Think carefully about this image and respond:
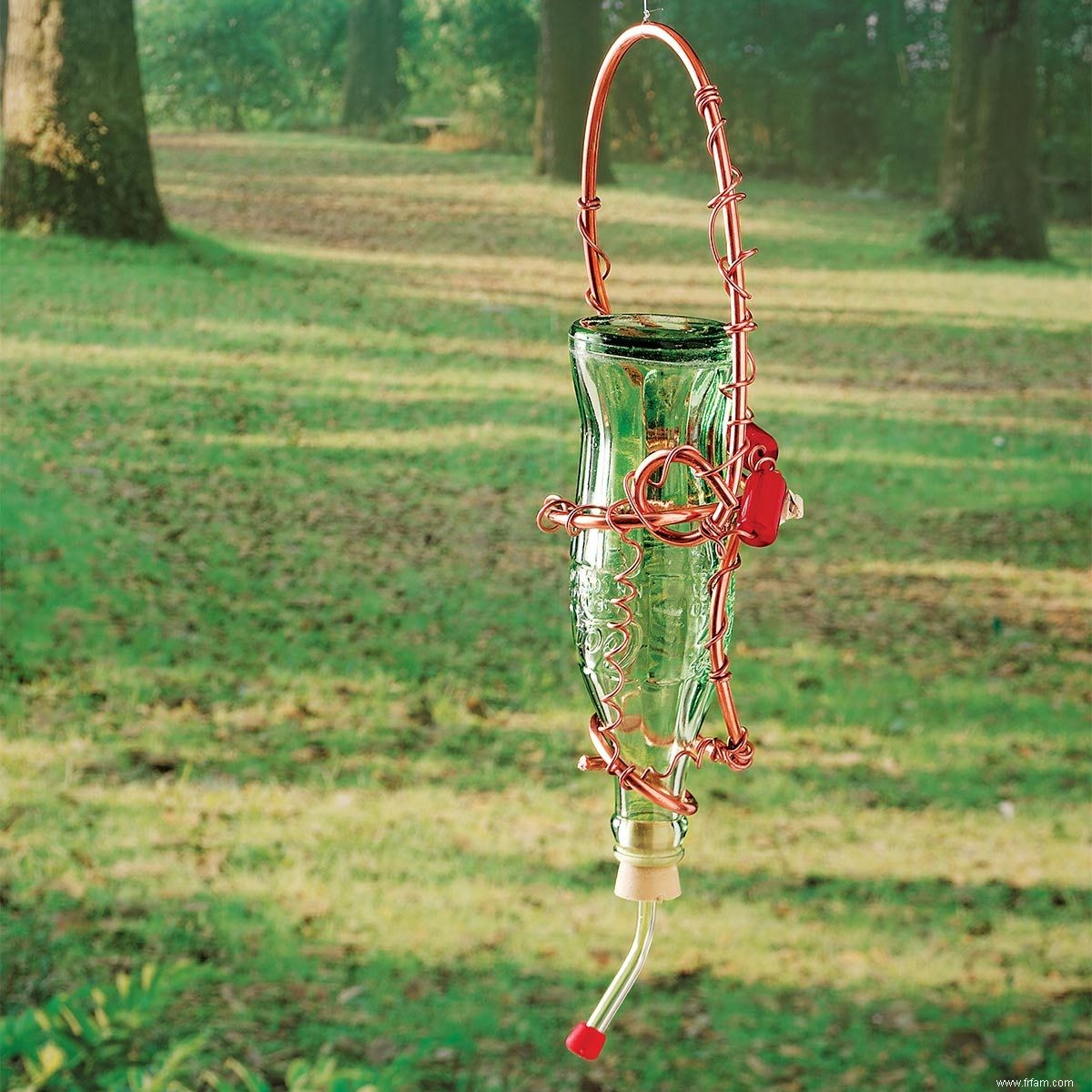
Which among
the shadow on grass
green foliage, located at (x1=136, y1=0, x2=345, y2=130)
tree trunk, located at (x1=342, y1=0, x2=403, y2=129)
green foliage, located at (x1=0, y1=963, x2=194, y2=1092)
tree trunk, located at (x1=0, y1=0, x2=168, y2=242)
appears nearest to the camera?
green foliage, located at (x1=0, y1=963, x2=194, y2=1092)

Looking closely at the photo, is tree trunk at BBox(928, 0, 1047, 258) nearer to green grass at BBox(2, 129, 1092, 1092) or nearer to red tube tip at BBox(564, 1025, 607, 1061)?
green grass at BBox(2, 129, 1092, 1092)

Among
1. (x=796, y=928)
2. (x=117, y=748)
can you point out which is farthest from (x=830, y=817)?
(x=117, y=748)

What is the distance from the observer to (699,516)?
467 millimetres

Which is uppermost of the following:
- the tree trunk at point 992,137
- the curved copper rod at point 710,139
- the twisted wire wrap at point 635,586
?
the tree trunk at point 992,137

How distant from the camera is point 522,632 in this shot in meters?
2.93

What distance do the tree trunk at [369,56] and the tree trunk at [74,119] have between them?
Answer: 480 millimetres

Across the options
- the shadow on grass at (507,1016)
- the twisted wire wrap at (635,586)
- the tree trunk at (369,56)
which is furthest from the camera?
the tree trunk at (369,56)

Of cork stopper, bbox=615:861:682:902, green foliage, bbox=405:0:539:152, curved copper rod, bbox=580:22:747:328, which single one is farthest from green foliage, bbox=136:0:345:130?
cork stopper, bbox=615:861:682:902

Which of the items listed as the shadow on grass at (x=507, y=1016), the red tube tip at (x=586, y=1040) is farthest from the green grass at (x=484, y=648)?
the red tube tip at (x=586, y=1040)

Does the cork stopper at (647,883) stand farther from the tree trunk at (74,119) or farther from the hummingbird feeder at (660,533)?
the tree trunk at (74,119)

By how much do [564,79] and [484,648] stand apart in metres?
1.29

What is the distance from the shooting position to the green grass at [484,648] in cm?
244

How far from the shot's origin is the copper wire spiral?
18.2 inches

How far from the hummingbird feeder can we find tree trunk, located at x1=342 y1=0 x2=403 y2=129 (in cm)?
279
